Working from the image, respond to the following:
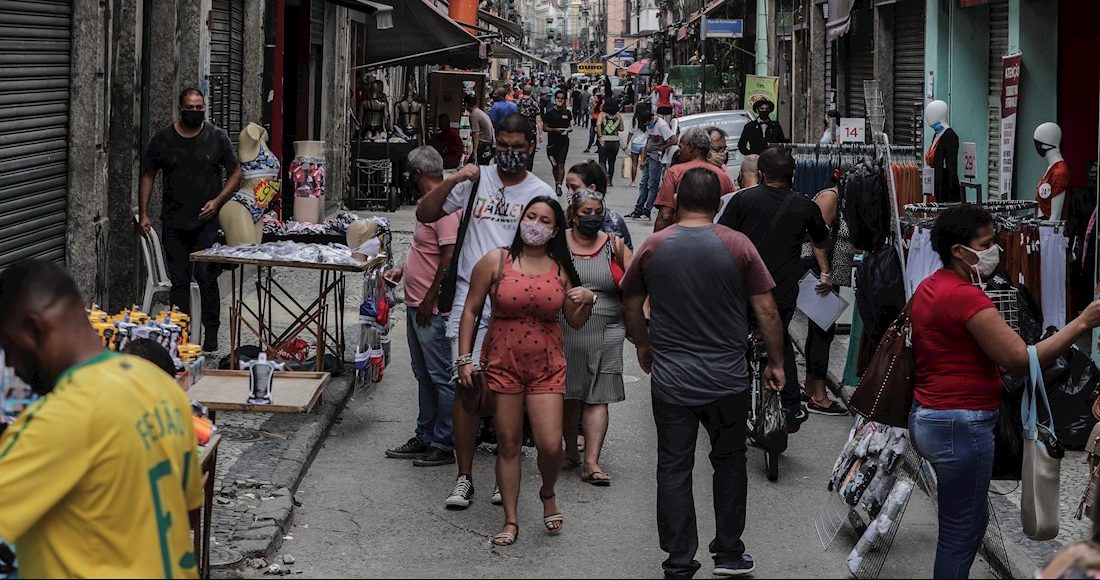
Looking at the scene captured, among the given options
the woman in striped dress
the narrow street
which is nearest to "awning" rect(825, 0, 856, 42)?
the narrow street

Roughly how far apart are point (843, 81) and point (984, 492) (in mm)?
19268

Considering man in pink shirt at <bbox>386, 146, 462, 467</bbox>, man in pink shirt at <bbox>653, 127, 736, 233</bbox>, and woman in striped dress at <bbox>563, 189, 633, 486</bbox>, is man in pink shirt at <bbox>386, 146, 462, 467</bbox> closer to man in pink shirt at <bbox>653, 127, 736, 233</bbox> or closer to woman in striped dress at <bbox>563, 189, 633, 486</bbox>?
woman in striped dress at <bbox>563, 189, 633, 486</bbox>

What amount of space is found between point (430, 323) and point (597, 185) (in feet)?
4.13

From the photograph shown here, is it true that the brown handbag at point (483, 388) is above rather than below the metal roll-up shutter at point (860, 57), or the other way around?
below

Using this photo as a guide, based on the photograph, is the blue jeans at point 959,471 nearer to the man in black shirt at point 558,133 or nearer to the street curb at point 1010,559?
the street curb at point 1010,559

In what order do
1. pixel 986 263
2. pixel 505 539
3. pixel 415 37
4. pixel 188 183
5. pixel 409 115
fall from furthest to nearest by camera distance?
pixel 409 115 → pixel 415 37 → pixel 188 183 → pixel 505 539 → pixel 986 263

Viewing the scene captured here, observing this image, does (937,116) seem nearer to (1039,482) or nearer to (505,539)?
(505,539)

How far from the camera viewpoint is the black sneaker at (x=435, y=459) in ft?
27.9

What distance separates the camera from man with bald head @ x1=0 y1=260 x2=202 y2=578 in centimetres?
326

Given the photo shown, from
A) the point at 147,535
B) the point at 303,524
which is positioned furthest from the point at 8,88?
the point at 147,535

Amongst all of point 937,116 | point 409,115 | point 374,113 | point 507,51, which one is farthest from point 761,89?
point 507,51

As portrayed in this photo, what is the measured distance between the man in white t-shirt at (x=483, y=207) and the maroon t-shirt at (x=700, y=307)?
134 cm

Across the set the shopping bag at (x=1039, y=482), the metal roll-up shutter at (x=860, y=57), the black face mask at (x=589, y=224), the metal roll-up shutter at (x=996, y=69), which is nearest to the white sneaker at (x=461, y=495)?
the black face mask at (x=589, y=224)

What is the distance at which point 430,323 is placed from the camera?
839 cm
